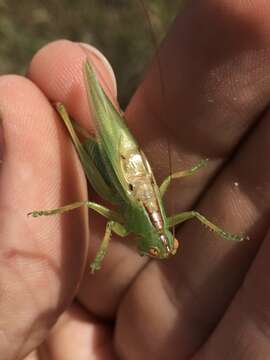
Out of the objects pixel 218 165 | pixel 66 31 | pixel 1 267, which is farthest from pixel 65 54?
pixel 66 31

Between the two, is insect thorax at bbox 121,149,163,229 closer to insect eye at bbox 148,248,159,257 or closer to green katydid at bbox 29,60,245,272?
green katydid at bbox 29,60,245,272

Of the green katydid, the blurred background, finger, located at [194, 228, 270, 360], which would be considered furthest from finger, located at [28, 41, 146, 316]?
the blurred background

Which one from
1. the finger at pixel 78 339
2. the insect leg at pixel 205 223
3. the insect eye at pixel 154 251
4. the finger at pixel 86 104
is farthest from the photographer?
the finger at pixel 78 339

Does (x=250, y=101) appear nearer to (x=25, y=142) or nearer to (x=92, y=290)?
(x=25, y=142)

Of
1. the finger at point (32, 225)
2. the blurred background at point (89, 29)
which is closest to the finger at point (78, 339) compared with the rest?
the finger at point (32, 225)

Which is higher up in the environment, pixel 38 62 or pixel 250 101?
pixel 250 101

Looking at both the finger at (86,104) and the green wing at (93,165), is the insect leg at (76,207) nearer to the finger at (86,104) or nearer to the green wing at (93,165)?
the green wing at (93,165)

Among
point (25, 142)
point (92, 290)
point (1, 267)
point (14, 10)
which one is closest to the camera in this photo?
point (1, 267)
